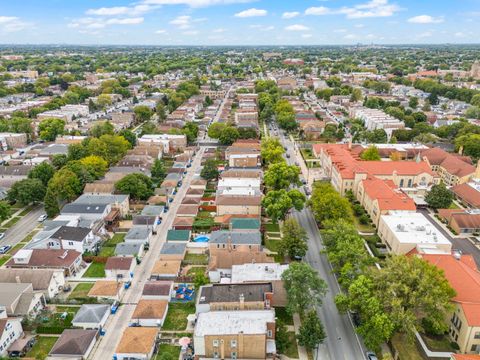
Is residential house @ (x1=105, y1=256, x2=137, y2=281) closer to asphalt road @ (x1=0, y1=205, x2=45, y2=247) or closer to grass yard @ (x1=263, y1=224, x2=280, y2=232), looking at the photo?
asphalt road @ (x1=0, y1=205, x2=45, y2=247)

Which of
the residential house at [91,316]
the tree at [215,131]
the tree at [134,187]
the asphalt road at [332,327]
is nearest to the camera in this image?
the asphalt road at [332,327]

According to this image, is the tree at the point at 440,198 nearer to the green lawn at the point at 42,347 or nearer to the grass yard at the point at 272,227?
the grass yard at the point at 272,227

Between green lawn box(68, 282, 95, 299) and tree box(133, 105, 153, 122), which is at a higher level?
tree box(133, 105, 153, 122)

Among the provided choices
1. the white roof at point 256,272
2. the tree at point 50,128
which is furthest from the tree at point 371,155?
the tree at point 50,128

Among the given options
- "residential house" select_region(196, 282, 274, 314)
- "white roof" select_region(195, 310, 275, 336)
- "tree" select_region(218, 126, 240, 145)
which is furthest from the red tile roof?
"tree" select_region(218, 126, 240, 145)

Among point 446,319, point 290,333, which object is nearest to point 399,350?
point 446,319

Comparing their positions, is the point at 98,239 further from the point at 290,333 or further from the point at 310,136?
the point at 310,136

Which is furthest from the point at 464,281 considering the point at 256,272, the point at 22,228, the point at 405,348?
the point at 22,228
